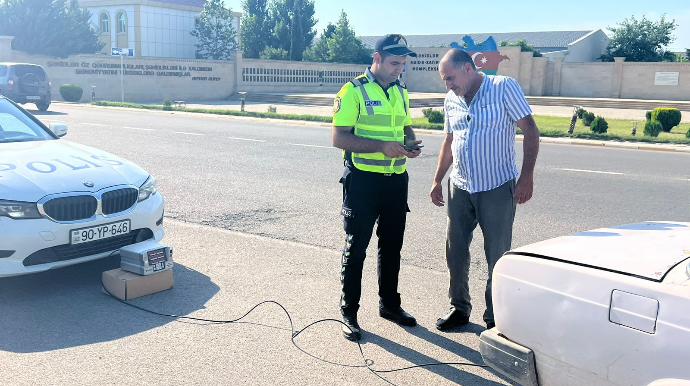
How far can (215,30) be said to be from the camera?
6128cm

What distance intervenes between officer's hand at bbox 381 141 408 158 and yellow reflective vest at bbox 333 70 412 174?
124 mm

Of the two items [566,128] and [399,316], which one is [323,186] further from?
[566,128]

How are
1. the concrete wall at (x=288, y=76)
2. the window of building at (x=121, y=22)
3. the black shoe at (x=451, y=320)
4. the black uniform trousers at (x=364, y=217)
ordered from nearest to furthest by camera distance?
the black uniform trousers at (x=364, y=217)
the black shoe at (x=451, y=320)
the concrete wall at (x=288, y=76)
the window of building at (x=121, y=22)

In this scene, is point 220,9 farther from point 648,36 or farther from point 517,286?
point 517,286

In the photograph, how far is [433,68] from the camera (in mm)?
53969

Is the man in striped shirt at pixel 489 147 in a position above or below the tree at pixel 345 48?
below

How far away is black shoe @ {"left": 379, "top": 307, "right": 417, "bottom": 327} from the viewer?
450 centimetres

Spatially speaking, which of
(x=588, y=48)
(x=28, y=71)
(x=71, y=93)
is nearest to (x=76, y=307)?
(x=28, y=71)

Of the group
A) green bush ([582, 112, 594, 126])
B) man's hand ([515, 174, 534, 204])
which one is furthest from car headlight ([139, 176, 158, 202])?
green bush ([582, 112, 594, 126])

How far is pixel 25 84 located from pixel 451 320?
25740mm

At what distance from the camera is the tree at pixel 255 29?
252ft

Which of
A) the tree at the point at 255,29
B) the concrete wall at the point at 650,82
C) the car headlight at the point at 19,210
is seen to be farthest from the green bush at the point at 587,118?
the tree at the point at 255,29

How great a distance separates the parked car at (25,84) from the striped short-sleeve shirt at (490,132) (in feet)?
83.2

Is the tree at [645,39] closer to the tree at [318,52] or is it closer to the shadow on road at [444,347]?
the tree at [318,52]
